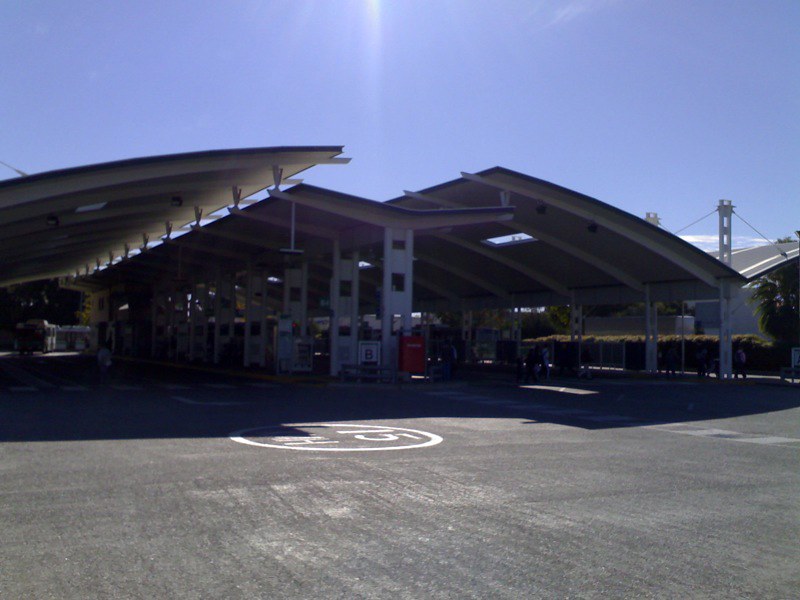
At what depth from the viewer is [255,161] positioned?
2617cm

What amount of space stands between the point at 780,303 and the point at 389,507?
44.1 m

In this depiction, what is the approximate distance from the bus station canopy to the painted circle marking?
1259cm

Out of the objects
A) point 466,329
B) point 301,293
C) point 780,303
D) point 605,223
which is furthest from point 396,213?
point 780,303

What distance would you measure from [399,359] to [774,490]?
20.0 metres

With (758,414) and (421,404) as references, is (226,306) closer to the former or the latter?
(421,404)

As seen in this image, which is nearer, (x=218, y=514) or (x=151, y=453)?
(x=218, y=514)

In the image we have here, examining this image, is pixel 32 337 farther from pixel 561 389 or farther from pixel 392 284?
pixel 561 389

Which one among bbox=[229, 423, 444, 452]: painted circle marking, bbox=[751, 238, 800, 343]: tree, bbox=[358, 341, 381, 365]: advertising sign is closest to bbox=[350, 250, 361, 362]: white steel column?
bbox=[358, 341, 381, 365]: advertising sign

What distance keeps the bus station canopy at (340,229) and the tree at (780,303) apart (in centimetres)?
1004

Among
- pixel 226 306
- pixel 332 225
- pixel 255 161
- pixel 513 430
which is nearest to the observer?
pixel 513 430

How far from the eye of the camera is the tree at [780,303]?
44.9 metres

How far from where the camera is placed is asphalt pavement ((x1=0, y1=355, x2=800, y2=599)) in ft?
19.2

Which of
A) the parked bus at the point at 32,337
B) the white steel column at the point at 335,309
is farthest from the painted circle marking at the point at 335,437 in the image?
the parked bus at the point at 32,337

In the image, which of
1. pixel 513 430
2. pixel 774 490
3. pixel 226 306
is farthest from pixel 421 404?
pixel 226 306
